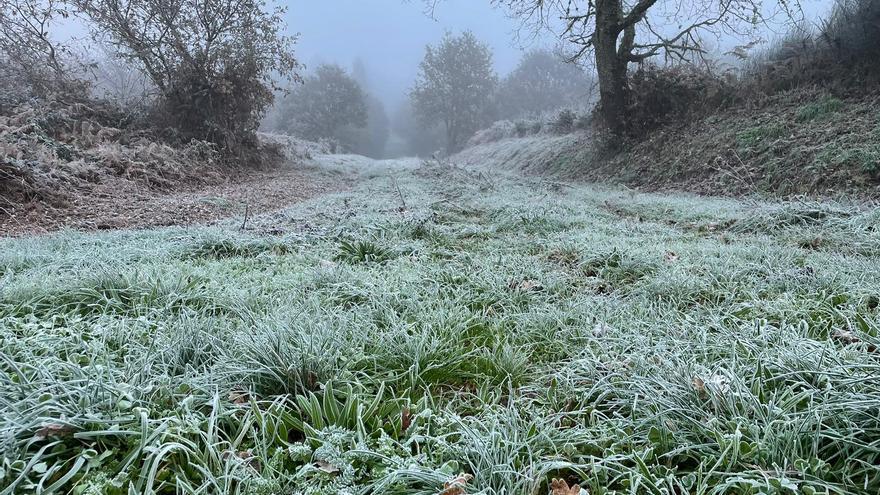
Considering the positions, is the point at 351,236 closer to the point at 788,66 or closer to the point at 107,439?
the point at 107,439

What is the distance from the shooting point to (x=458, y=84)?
34625 millimetres

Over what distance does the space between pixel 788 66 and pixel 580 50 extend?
4.92 m

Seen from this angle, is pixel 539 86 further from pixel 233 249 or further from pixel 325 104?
pixel 233 249

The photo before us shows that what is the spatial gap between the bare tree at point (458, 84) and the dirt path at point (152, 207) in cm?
2566

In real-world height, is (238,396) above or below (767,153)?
below

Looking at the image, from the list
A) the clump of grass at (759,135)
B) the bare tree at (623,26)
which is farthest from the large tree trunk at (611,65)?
the clump of grass at (759,135)

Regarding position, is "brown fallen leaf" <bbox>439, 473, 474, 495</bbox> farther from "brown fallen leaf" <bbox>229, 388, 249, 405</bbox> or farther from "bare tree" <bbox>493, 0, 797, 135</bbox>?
"bare tree" <bbox>493, 0, 797, 135</bbox>

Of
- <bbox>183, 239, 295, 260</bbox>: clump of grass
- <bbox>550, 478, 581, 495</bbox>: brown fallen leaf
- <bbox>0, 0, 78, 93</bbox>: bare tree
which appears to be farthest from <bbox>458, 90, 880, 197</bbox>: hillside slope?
<bbox>0, 0, 78, 93</bbox>: bare tree

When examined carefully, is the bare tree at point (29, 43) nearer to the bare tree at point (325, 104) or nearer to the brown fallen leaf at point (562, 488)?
the brown fallen leaf at point (562, 488)

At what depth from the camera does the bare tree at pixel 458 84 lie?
3441 centimetres

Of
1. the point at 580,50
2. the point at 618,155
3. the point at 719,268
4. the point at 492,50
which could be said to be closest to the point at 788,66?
the point at 618,155

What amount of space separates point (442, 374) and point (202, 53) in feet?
46.0

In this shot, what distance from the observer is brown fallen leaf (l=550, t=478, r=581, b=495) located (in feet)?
3.86

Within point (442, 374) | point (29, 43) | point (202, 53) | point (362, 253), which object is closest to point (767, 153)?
point (362, 253)
